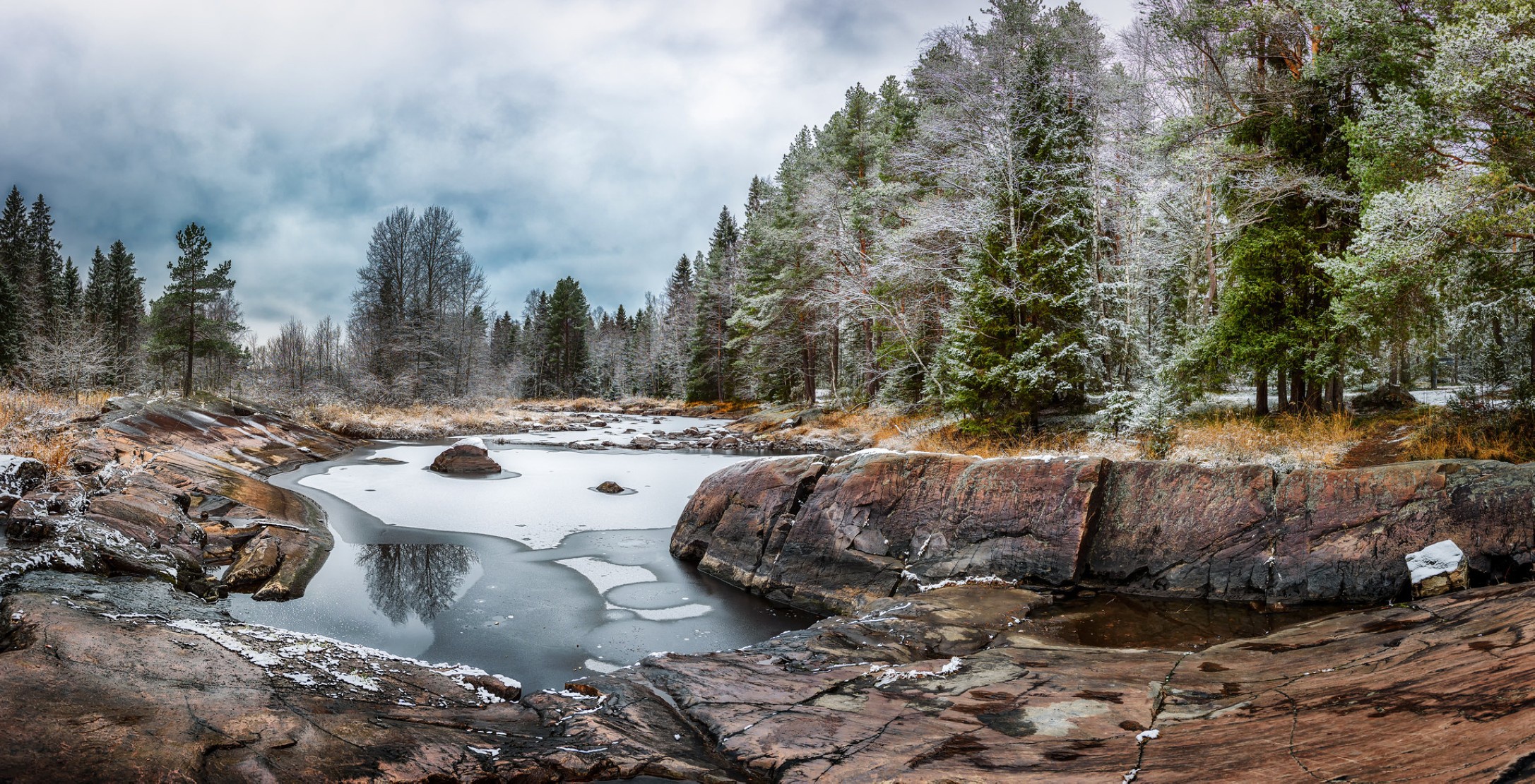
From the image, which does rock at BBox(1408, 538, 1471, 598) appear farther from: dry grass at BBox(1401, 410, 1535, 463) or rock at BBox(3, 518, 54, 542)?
rock at BBox(3, 518, 54, 542)

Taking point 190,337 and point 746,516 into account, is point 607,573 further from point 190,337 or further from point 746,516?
point 190,337

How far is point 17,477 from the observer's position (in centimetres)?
717

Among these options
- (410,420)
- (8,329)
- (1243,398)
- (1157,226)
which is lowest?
(410,420)

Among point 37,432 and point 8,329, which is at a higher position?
point 8,329

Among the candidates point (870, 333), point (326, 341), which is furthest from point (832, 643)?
point (326, 341)

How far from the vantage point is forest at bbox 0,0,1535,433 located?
8523 millimetres

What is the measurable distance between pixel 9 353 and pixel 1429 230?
42.6 metres

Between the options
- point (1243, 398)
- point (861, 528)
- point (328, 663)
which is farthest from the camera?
point (1243, 398)

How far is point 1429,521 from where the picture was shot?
20.9 feet

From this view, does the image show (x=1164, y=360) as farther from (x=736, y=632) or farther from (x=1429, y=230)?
(x=736, y=632)

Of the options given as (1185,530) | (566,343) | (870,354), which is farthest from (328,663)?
(566,343)

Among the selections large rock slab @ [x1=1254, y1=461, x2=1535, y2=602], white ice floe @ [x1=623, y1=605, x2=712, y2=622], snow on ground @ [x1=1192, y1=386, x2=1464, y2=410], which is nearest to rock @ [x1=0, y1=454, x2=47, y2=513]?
white ice floe @ [x1=623, y1=605, x2=712, y2=622]

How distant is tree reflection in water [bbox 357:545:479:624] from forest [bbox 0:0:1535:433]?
10.8m

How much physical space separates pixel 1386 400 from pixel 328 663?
1756 centimetres
